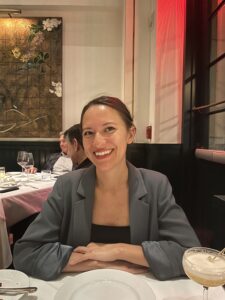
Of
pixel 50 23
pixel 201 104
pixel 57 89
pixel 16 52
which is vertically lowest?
pixel 201 104

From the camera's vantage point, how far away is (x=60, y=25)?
432 cm

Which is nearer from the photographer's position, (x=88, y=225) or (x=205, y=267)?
(x=205, y=267)

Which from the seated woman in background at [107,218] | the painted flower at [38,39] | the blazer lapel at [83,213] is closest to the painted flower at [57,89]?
the painted flower at [38,39]

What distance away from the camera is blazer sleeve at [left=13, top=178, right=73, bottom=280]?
885 mm

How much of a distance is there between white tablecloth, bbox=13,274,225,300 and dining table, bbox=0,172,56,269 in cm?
128

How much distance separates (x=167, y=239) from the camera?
1022 millimetres

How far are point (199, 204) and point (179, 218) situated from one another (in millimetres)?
1827

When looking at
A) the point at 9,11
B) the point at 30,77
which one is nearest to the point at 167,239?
A: the point at 30,77

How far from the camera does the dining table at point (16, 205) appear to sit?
2006 millimetres

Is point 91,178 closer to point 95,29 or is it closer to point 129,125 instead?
point 129,125

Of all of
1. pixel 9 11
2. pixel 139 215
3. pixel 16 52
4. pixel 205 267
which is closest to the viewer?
pixel 205 267

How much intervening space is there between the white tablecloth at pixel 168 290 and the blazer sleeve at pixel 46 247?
0.13 ft

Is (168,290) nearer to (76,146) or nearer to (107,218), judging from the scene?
(107,218)

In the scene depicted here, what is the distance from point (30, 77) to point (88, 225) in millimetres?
3737
